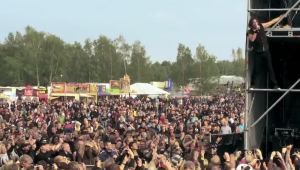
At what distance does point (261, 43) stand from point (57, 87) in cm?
3943

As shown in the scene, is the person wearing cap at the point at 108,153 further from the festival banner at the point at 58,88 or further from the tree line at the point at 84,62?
the tree line at the point at 84,62

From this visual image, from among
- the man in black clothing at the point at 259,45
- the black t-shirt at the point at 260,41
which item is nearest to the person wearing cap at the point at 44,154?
the man in black clothing at the point at 259,45

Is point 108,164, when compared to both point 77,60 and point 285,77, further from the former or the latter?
point 77,60

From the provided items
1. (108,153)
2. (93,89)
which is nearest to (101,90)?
(93,89)

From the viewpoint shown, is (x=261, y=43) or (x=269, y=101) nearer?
(x=261, y=43)

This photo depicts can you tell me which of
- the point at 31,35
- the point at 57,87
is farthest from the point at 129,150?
the point at 31,35

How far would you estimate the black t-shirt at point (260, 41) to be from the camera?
766cm

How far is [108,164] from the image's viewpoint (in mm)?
6516

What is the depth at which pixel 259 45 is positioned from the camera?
784cm

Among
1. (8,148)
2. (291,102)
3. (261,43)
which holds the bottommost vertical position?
(8,148)

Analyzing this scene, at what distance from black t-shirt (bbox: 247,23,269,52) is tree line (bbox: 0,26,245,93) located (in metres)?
65.1

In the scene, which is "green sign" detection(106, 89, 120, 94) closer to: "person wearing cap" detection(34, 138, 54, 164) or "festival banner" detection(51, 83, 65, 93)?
"festival banner" detection(51, 83, 65, 93)

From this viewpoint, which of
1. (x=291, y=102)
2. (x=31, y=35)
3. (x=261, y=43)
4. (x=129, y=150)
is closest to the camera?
(x=261, y=43)

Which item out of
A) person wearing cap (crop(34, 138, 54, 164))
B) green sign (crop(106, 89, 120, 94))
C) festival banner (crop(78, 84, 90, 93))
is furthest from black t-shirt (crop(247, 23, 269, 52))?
green sign (crop(106, 89, 120, 94))
